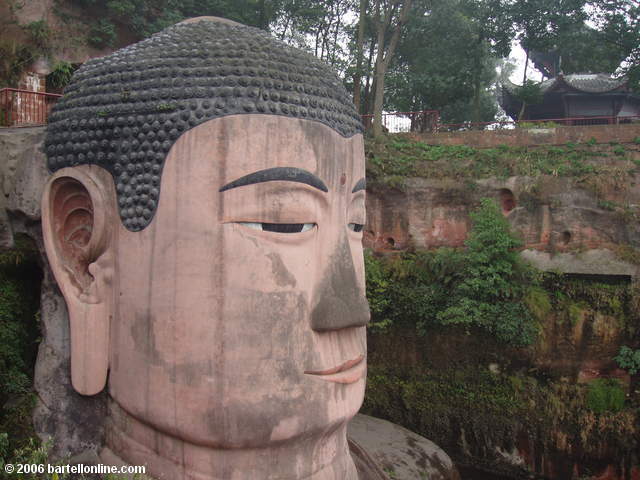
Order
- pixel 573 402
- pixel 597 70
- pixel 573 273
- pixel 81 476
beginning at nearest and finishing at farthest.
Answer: pixel 81 476, pixel 573 402, pixel 573 273, pixel 597 70

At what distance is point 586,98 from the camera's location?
19.7 meters

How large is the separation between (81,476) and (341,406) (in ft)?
6.07

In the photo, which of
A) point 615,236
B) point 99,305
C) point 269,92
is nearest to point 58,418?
point 99,305

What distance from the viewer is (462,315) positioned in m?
11.7

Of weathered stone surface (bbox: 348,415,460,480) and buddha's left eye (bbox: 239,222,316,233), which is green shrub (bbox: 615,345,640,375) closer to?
weathered stone surface (bbox: 348,415,460,480)

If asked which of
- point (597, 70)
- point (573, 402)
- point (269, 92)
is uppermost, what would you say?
point (597, 70)

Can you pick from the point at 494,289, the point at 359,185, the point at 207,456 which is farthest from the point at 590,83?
the point at 207,456

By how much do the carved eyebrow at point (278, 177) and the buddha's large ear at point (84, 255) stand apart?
0.94 metres

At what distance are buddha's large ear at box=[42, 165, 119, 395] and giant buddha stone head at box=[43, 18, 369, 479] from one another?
1cm

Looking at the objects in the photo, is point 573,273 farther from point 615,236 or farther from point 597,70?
point 597,70

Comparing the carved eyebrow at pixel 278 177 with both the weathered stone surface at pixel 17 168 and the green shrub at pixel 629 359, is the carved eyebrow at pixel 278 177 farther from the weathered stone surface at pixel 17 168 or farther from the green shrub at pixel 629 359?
the green shrub at pixel 629 359

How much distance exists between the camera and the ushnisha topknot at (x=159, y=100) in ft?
12.3

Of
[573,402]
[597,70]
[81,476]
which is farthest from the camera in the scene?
[597,70]

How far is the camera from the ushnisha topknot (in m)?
3.73
